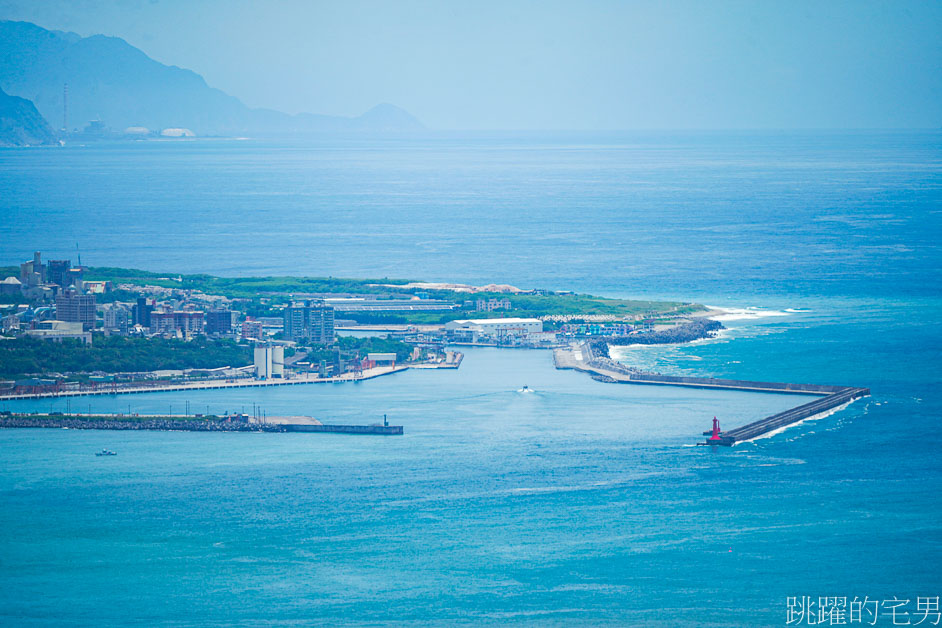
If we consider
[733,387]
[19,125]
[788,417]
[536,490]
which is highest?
[19,125]

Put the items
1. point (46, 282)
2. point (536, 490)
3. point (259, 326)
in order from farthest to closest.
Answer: point (46, 282), point (259, 326), point (536, 490)

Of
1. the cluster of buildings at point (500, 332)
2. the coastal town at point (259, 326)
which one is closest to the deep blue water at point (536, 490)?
the coastal town at point (259, 326)

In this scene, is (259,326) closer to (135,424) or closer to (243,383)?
(243,383)

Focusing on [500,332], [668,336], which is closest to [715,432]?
[668,336]

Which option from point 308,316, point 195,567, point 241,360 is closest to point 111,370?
point 241,360

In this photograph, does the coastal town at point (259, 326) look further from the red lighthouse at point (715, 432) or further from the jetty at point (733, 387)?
the red lighthouse at point (715, 432)

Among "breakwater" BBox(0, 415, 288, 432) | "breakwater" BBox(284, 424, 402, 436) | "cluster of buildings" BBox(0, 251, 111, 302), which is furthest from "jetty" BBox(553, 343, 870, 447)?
"cluster of buildings" BBox(0, 251, 111, 302)

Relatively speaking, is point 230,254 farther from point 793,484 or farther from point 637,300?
point 793,484

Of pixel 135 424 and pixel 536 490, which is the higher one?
pixel 135 424
